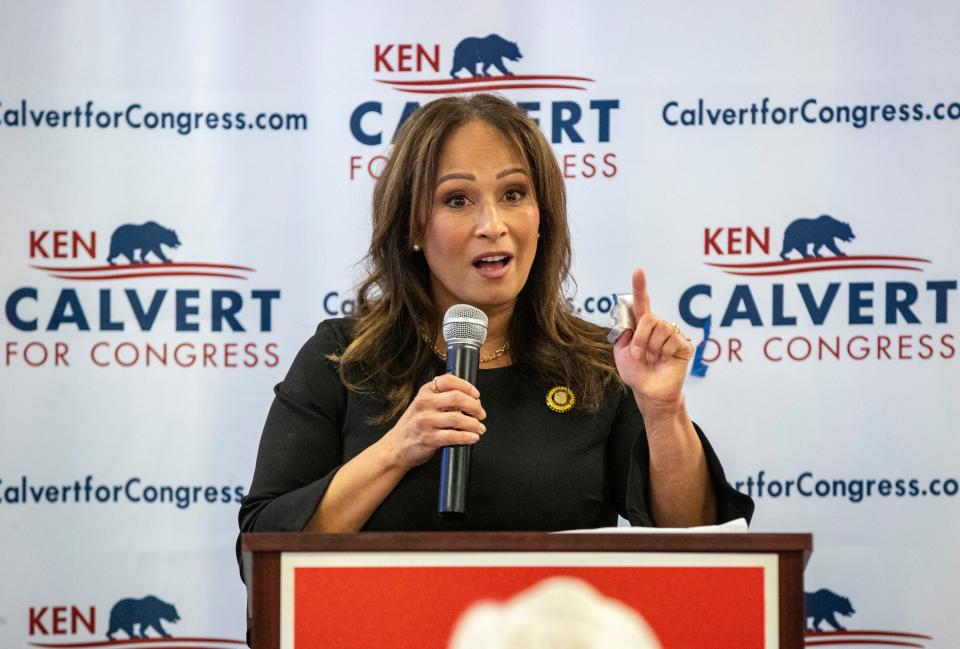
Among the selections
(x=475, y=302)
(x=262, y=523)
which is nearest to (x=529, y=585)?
(x=262, y=523)

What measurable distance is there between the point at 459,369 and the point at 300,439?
15.4 inches

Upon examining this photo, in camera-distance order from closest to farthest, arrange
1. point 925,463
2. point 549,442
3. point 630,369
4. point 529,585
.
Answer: point 529,585 → point 630,369 → point 549,442 → point 925,463

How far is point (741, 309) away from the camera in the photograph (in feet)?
9.03

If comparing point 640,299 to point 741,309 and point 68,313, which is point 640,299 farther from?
point 68,313

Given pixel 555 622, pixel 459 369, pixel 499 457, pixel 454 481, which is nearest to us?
pixel 555 622

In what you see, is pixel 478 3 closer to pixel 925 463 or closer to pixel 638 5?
pixel 638 5

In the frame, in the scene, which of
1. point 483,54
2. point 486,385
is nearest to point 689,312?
point 483,54

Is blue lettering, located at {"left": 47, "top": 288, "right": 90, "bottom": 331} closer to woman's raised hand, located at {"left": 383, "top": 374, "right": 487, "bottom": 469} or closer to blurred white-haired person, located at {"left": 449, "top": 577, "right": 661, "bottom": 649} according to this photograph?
woman's raised hand, located at {"left": 383, "top": 374, "right": 487, "bottom": 469}

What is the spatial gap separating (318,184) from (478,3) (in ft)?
1.97

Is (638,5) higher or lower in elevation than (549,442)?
higher

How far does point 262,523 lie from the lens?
1.57 m

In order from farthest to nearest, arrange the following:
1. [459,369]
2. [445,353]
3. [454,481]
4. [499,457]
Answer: [445,353] < [499,457] < [459,369] < [454,481]

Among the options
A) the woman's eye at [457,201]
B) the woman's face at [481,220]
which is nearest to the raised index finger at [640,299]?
the woman's face at [481,220]

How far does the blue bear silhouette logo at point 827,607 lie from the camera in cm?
271
